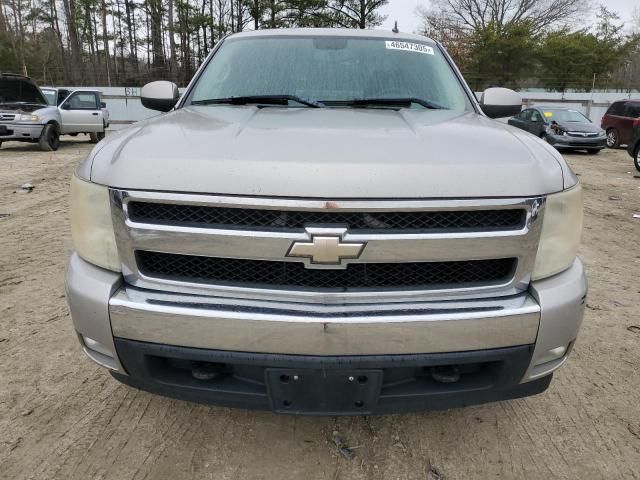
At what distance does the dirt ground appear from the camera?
1.96m

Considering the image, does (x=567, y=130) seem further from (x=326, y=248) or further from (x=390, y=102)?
(x=326, y=248)

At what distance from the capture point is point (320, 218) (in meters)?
1.55

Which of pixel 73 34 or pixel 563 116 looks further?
pixel 73 34

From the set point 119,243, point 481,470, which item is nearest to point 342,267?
point 119,243

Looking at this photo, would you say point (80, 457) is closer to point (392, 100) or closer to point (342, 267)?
point (342, 267)

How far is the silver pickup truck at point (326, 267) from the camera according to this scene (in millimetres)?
1552

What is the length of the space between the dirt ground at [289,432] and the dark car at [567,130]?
13141mm

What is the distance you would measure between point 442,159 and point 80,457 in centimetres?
185

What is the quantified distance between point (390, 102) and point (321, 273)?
1339 millimetres

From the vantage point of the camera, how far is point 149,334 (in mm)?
1609

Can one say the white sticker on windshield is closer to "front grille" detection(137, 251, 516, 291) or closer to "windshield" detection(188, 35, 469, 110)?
"windshield" detection(188, 35, 469, 110)

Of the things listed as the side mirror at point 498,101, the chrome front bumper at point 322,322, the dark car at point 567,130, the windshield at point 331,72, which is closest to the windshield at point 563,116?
the dark car at point 567,130

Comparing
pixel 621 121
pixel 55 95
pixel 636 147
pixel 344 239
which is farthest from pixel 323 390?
pixel 621 121

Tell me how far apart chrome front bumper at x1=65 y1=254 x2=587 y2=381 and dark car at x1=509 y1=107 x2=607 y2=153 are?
13958 millimetres
